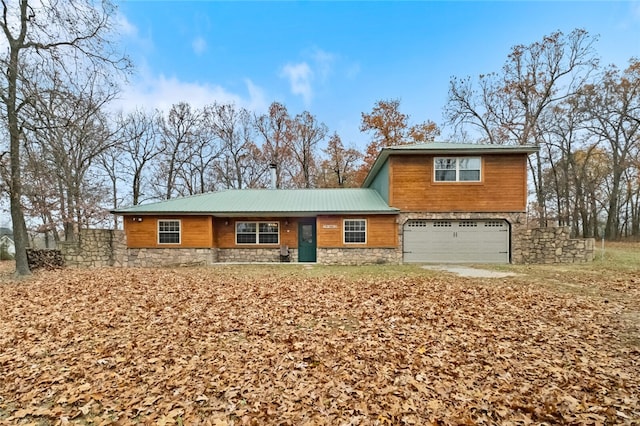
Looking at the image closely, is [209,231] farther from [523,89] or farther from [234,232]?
[523,89]

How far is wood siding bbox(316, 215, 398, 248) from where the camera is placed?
1451cm

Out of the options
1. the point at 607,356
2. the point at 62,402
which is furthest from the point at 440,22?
the point at 62,402

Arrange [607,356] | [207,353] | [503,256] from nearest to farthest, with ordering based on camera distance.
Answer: [607,356]
[207,353]
[503,256]

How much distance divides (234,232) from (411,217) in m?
8.65

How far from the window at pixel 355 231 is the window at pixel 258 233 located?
3.51 m

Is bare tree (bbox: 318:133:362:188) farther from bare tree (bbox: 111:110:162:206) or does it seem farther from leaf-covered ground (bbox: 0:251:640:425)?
leaf-covered ground (bbox: 0:251:640:425)

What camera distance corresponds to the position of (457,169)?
14227mm

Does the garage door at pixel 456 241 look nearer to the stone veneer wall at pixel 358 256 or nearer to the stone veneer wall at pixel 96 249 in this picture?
the stone veneer wall at pixel 358 256

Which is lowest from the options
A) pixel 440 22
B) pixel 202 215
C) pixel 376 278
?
pixel 376 278

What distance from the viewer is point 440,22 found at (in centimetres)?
1583

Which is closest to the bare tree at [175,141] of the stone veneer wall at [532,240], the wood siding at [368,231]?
the wood siding at [368,231]

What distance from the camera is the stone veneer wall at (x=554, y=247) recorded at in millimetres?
13844

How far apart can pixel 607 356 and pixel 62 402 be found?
6.64 meters

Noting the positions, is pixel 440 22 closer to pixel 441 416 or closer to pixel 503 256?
pixel 503 256
